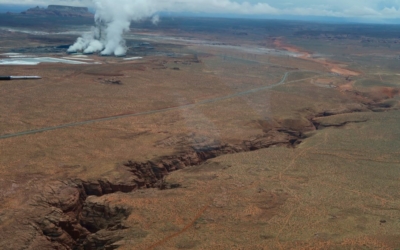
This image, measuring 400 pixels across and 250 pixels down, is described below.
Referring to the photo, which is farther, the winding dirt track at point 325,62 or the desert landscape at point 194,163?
the winding dirt track at point 325,62

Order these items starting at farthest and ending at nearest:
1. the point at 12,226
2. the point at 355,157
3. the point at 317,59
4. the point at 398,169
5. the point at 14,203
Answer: the point at 317,59, the point at 355,157, the point at 398,169, the point at 14,203, the point at 12,226

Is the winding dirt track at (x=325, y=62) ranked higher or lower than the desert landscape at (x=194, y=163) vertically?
higher

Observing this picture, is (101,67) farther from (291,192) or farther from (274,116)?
(291,192)

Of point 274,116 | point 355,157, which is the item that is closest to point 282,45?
point 274,116

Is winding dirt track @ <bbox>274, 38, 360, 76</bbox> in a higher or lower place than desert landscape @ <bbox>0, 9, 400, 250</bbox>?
higher

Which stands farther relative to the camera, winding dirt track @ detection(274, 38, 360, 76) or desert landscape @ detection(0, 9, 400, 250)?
winding dirt track @ detection(274, 38, 360, 76)

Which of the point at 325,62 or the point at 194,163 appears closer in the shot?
the point at 194,163

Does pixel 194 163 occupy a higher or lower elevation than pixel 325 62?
lower

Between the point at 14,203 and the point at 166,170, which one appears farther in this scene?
the point at 166,170
